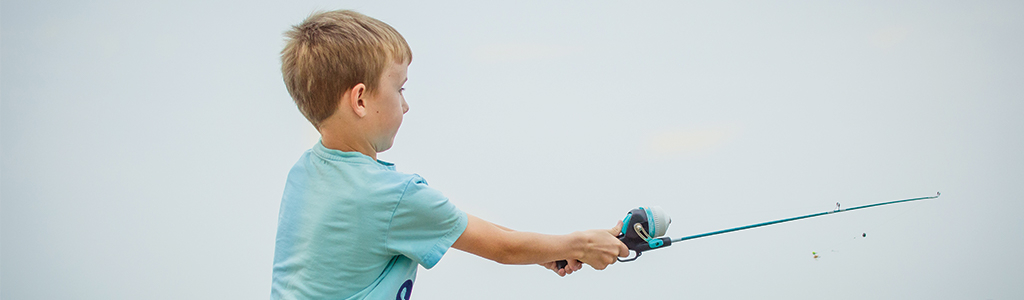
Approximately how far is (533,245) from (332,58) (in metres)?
0.40

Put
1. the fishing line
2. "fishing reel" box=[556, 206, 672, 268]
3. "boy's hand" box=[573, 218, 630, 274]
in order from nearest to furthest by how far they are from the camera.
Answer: "boy's hand" box=[573, 218, 630, 274] < "fishing reel" box=[556, 206, 672, 268] < the fishing line

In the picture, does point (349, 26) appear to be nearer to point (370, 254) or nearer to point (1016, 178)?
point (370, 254)

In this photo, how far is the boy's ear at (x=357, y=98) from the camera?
849mm

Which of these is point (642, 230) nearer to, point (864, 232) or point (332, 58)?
point (332, 58)

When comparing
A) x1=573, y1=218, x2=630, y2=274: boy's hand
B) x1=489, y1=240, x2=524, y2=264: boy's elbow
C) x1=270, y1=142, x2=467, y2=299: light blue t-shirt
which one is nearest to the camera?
x1=270, y1=142, x2=467, y2=299: light blue t-shirt

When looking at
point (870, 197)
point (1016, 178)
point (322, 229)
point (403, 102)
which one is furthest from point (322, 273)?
point (1016, 178)

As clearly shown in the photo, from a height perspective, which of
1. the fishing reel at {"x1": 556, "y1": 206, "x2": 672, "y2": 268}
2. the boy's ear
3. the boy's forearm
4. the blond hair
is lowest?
the boy's forearm

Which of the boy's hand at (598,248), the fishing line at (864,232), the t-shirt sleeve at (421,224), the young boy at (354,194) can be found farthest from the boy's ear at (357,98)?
the fishing line at (864,232)

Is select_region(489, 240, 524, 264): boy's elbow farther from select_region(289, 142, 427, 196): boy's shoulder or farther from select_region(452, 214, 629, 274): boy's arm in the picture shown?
select_region(289, 142, 427, 196): boy's shoulder

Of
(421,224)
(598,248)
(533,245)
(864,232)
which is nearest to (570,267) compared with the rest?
(598,248)

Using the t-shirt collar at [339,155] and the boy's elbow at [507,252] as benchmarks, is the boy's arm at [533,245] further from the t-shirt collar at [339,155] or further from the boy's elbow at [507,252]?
the t-shirt collar at [339,155]

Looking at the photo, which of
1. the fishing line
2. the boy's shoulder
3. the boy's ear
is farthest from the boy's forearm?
the fishing line

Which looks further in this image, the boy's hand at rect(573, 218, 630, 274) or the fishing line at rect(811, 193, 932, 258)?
the fishing line at rect(811, 193, 932, 258)

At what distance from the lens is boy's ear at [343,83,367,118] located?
85cm
